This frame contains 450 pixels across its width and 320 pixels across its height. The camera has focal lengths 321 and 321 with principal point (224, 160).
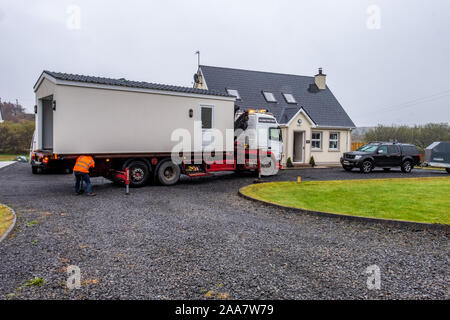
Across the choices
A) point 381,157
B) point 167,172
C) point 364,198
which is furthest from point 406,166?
point 167,172

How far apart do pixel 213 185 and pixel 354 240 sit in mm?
7745

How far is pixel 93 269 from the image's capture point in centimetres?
421

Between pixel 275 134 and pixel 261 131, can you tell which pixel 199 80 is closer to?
pixel 275 134

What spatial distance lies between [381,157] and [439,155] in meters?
3.78

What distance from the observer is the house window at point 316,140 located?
24.4 meters

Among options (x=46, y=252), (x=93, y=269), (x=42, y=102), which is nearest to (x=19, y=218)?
(x=46, y=252)

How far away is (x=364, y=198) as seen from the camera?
9625mm

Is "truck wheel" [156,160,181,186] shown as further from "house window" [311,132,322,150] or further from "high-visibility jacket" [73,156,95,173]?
"house window" [311,132,322,150]

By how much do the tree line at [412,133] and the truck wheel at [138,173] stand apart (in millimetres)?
35911

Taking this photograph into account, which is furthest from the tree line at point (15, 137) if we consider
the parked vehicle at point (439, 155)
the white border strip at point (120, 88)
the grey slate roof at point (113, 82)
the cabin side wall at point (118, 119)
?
the parked vehicle at point (439, 155)

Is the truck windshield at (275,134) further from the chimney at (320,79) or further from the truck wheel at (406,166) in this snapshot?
the chimney at (320,79)

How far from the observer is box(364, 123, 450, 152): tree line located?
4094cm

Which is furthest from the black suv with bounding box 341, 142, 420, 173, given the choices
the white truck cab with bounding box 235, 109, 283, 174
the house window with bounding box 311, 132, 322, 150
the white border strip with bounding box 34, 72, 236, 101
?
the white border strip with bounding box 34, 72, 236, 101

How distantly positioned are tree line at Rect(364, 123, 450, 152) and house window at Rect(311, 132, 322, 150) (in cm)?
1945
